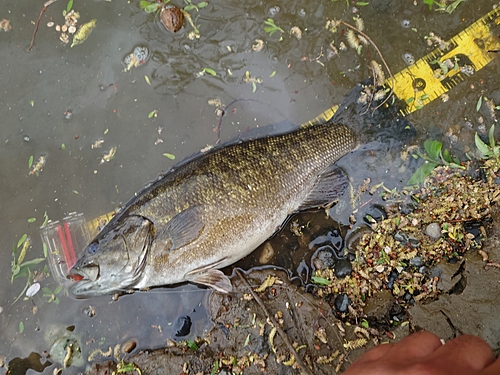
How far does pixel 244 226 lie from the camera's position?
3430 mm

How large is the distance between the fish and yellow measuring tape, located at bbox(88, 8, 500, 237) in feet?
2.03

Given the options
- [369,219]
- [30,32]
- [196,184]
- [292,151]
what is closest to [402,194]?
[369,219]

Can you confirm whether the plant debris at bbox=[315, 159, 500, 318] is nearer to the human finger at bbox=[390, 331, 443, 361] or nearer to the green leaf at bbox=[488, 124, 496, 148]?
the green leaf at bbox=[488, 124, 496, 148]

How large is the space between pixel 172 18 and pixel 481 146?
354 centimetres

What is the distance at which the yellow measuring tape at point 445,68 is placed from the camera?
3.83 m

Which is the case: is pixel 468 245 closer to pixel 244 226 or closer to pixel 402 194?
pixel 402 194

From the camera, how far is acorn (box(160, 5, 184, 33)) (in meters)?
3.85

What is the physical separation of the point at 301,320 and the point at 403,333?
996 mm

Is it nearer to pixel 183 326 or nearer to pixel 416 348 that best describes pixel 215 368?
pixel 183 326

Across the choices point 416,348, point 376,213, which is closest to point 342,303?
point 376,213

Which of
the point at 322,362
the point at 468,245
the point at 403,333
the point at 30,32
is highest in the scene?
the point at 30,32

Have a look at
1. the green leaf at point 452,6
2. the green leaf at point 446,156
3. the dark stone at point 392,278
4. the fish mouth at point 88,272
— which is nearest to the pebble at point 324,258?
the dark stone at point 392,278

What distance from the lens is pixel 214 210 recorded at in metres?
3.36

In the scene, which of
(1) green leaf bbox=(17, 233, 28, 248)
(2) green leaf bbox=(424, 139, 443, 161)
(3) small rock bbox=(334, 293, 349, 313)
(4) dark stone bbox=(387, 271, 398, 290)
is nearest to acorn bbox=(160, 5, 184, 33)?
(1) green leaf bbox=(17, 233, 28, 248)
